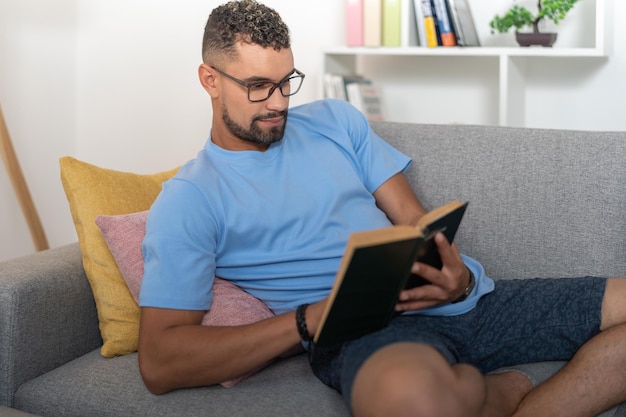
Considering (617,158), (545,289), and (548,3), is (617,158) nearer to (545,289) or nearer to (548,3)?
(545,289)

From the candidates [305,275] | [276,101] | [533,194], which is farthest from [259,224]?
[533,194]

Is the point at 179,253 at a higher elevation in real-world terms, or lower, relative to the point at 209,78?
lower

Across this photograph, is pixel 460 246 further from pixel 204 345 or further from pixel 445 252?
pixel 204 345

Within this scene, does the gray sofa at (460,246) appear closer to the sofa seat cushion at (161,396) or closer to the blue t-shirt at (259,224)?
the sofa seat cushion at (161,396)

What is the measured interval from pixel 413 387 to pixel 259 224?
56cm

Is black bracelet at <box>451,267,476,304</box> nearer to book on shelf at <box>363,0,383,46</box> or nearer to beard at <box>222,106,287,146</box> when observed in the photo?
beard at <box>222,106,287,146</box>

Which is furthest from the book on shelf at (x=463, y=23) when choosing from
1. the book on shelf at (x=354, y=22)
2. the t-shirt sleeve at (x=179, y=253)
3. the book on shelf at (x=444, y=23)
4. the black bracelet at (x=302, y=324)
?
the black bracelet at (x=302, y=324)

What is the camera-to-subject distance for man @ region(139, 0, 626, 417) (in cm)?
164

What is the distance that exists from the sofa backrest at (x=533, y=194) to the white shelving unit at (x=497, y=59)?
857 mm

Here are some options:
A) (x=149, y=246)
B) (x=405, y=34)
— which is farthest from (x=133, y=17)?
(x=149, y=246)

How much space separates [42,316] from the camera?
1910 mm

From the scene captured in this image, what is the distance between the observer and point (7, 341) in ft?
6.05

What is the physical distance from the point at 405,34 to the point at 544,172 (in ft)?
3.87

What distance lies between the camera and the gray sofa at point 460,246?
1.76m
